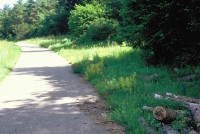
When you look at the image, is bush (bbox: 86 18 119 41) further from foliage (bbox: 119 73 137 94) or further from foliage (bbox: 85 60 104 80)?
foliage (bbox: 119 73 137 94)

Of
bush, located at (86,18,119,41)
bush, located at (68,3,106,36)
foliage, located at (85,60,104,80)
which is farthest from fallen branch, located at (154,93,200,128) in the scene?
bush, located at (68,3,106,36)

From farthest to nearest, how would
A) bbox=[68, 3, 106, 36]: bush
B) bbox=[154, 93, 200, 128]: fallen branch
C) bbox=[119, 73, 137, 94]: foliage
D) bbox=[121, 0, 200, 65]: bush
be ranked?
bbox=[68, 3, 106, 36]: bush < bbox=[121, 0, 200, 65]: bush < bbox=[119, 73, 137, 94]: foliage < bbox=[154, 93, 200, 128]: fallen branch

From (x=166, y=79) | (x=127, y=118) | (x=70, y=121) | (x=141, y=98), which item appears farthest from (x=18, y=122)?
(x=166, y=79)

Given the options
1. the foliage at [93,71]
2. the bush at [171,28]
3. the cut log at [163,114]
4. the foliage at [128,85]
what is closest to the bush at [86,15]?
the foliage at [93,71]

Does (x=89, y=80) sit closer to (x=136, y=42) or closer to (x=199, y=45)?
(x=136, y=42)

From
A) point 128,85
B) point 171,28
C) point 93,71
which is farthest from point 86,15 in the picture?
point 128,85

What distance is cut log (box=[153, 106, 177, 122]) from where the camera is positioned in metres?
6.41

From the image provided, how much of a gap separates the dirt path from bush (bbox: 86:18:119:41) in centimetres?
1370

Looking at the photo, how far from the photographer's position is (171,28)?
12047 millimetres

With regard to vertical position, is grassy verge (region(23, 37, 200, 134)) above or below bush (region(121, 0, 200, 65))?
below

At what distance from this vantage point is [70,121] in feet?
25.3

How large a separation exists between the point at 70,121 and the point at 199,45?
6.29m

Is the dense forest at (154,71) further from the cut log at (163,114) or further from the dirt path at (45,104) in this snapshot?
the dirt path at (45,104)

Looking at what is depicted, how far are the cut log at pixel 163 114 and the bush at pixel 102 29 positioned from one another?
2189cm
